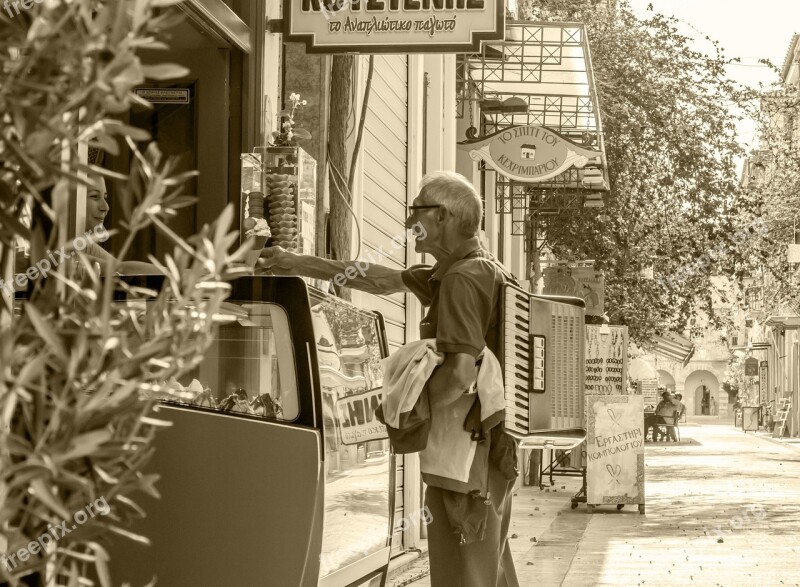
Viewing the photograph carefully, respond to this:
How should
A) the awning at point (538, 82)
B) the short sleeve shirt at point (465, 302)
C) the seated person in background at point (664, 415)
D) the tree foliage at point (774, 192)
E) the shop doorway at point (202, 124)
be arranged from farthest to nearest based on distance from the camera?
the seated person in background at point (664, 415) → the tree foliage at point (774, 192) → the awning at point (538, 82) → the shop doorway at point (202, 124) → the short sleeve shirt at point (465, 302)

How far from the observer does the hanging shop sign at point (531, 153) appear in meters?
11.9

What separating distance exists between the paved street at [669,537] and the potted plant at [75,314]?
6728 mm

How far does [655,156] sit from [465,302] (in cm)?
1751

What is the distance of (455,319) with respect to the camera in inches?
161

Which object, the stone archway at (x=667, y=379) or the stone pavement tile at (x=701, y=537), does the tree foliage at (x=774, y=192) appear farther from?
the stone archway at (x=667, y=379)

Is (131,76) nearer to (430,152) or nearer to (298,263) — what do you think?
(298,263)

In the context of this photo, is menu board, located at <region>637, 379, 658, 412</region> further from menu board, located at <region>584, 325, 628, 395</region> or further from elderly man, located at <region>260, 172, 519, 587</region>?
elderly man, located at <region>260, 172, 519, 587</region>

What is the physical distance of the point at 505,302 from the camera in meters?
4.29

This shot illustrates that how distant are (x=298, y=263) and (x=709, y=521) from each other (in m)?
9.24

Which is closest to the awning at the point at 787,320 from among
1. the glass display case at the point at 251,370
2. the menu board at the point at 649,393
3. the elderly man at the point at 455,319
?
the menu board at the point at 649,393

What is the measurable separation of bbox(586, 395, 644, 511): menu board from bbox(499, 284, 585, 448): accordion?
8.95 metres

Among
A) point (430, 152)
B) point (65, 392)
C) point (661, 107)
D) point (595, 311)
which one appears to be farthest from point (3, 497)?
point (661, 107)

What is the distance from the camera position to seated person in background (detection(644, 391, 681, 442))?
1614 inches

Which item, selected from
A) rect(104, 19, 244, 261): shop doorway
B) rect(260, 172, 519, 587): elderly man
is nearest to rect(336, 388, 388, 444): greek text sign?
rect(260, 172, 519, 587): elderly man
